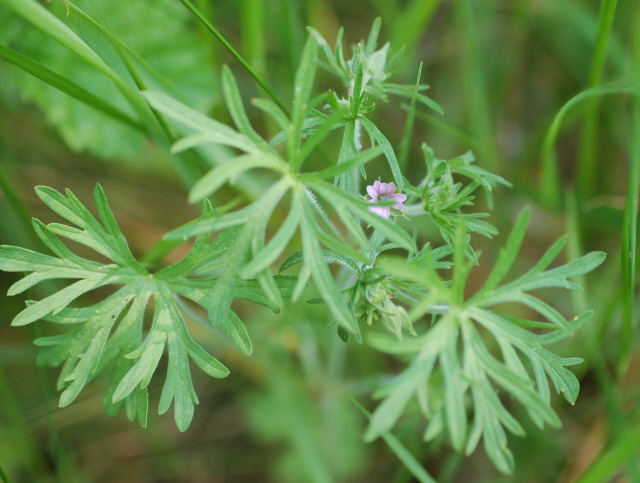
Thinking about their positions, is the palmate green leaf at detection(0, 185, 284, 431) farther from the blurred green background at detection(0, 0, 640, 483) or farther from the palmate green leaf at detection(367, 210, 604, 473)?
the blurred green background at detection(0, 0, 640, 483)

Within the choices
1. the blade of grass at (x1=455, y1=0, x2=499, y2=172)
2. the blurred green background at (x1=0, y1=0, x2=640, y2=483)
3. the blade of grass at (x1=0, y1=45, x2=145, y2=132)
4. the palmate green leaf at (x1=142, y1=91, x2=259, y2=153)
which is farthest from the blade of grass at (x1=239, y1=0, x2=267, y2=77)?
the palmate green leaf at (x1=142, y1=91, x2=259, y2=153)

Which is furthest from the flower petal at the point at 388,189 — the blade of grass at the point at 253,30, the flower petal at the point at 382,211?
the blade of grass at the point at 253,30

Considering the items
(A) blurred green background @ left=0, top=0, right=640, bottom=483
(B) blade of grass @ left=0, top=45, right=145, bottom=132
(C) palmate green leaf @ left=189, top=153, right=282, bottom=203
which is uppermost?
(B) blade of grass @ left=0, top=45, right=145, bottom=132

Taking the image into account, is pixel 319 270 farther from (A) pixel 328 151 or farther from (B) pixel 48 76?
(A) pixel 328 151

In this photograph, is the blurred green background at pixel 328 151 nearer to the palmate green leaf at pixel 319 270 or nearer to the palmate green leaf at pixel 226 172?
the palmate green leaf at pixel 226 172

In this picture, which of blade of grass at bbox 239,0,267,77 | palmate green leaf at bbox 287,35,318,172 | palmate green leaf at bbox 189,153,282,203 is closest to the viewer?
palmate green leaf at bbox 189,153,282,203

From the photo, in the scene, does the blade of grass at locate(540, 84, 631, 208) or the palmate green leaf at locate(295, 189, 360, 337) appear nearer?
the palmate green leaf at locate(295, 189, 360, 337)
